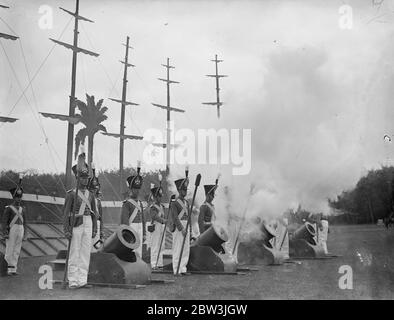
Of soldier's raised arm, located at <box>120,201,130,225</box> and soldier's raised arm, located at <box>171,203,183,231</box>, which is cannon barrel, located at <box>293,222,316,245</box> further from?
soldier's raised arm, located at <box>120,201,130,225</box>

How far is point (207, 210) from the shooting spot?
10.7m

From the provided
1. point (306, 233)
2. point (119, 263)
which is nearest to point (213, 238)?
point (119, 263)

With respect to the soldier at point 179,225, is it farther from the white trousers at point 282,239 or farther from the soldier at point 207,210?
the white trousers at point 282,239

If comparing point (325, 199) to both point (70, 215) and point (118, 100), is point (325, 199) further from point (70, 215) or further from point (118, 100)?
point (70, 215)

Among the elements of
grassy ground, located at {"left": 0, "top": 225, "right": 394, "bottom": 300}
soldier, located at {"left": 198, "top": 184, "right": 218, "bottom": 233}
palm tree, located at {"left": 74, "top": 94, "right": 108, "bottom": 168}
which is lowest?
grassy ground, located at {"left": 0, "top": 225, "right": 394, "bottom": 300}

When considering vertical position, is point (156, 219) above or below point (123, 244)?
above

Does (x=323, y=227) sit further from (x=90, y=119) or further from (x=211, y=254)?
(x=90, y=119)

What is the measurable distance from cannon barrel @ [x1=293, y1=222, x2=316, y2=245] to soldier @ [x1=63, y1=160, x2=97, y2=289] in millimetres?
7282

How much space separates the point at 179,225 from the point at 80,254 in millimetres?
2698

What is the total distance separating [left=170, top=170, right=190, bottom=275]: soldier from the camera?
9.86 metres

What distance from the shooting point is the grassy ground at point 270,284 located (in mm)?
7367

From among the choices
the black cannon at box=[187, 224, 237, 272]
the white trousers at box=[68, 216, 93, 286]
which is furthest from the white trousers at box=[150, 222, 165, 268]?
the white trousers at box=[68, 216, 93, 286]

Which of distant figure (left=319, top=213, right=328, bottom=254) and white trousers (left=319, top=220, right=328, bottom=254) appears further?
distant figure (left=319, top=213, right=328, bottom=254)
